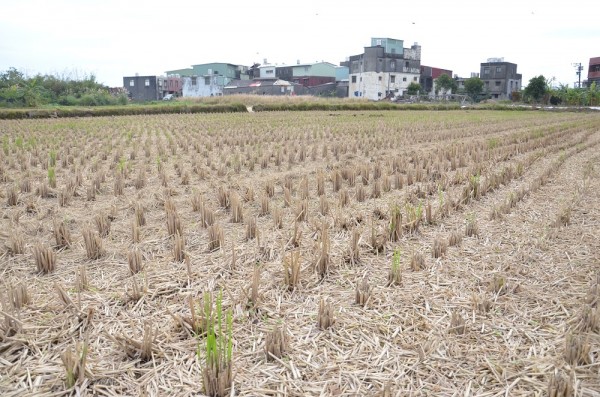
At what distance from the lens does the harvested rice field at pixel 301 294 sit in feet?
7.04

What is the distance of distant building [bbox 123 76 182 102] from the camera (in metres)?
62.1

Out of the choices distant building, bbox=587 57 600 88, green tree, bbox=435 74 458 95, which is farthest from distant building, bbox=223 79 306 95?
distant building, bbox=587 57 600 88

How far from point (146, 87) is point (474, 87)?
4548cm

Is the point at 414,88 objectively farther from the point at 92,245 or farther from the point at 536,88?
the point at 92,245

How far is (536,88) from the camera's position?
166 ft

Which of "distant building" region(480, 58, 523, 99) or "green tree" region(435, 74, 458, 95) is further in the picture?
"distant building" region(480, 58, 523, 99)

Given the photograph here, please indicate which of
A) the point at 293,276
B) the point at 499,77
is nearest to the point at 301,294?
the point at 293,276

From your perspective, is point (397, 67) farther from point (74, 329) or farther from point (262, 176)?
point (74, 329)

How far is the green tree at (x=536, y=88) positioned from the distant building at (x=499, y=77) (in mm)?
15776

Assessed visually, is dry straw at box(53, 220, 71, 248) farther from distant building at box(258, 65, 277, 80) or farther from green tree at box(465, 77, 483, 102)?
distant building at box(258, 65, 277, 80)

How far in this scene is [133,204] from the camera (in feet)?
17.1

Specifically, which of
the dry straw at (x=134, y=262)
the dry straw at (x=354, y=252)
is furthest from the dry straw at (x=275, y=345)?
the dry straw at (x=134, y=262)

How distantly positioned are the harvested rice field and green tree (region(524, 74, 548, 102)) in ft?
168

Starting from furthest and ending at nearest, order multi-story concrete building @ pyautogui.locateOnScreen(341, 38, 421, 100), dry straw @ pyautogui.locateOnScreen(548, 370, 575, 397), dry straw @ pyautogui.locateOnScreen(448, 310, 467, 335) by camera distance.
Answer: multi-story concrete building @ pyautogui.locateOnScreen(341, 38, 421, 100) → dry straw @ pyautogui.locateOnScreen(448, 310, 467, 335) → dry straw @ pyautogui.locateOnScreen(548, 370, 575, 397)
